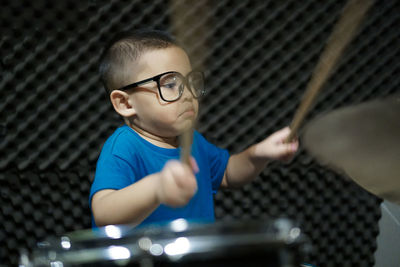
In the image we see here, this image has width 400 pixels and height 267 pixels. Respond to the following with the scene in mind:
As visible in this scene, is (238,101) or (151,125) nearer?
(151,125)

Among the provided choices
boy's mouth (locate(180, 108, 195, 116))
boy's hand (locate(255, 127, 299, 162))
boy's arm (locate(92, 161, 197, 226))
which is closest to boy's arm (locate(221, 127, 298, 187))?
boy's hand (locate(255, 127, 299, 162))

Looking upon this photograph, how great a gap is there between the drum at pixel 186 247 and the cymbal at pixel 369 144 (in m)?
0.20

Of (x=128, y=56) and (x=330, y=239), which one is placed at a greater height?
(x=128, y=56)

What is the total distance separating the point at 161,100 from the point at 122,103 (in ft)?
0.24

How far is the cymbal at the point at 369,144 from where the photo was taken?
50 cm

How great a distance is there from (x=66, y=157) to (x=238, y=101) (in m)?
0.42

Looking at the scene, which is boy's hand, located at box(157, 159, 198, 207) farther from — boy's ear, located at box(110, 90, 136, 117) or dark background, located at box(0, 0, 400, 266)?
dark background, located at box(0, 0, 400, 266)

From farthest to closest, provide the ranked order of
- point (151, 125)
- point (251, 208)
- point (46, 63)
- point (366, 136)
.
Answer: point (251, 208), point (46, 63), point (151, 125), point (366, 136)

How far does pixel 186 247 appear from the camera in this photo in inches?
13.8

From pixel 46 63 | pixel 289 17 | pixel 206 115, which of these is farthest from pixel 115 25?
pixel 289 17

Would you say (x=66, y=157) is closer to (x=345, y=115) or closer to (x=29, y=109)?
(x=29, y=109)

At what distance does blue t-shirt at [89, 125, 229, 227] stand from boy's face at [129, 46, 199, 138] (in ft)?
0.11

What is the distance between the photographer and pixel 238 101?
964mm

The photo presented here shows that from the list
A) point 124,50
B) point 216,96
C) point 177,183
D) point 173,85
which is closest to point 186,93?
point 173,85
